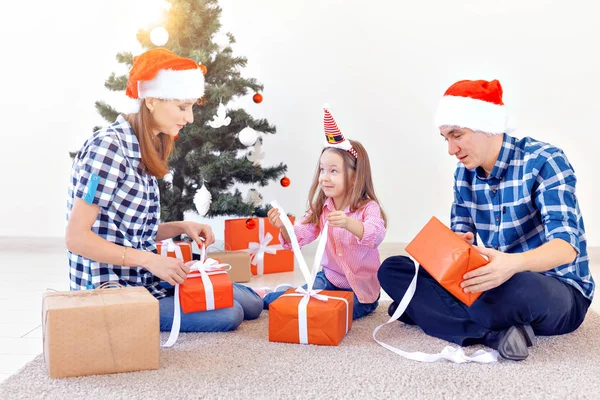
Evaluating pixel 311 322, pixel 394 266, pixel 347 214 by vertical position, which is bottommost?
pixel 311 322

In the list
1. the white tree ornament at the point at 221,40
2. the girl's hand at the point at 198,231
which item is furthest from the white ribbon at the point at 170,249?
the white tree ornament at the point at 221,40

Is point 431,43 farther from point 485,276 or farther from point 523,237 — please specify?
point 485,276

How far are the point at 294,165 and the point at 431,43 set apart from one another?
3.14ft

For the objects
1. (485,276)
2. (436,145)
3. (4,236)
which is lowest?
(4,236)

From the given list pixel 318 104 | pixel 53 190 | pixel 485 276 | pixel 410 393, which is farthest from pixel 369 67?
pixel 410 393

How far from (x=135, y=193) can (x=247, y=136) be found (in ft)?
3.41

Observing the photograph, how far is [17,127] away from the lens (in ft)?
11.5

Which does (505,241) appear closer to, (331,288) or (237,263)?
(331,288)

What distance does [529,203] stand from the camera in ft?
5.57

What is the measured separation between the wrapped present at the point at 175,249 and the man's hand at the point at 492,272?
1128 mm

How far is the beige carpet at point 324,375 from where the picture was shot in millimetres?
1354

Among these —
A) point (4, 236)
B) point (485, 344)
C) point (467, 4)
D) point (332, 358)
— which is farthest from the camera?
point (4, 236)

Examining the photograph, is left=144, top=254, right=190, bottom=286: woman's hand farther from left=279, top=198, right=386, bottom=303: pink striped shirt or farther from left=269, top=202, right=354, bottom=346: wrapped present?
left=279, top=198, right=386, bottom=303: pink striped shirt

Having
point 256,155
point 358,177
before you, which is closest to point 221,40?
point 256,155
